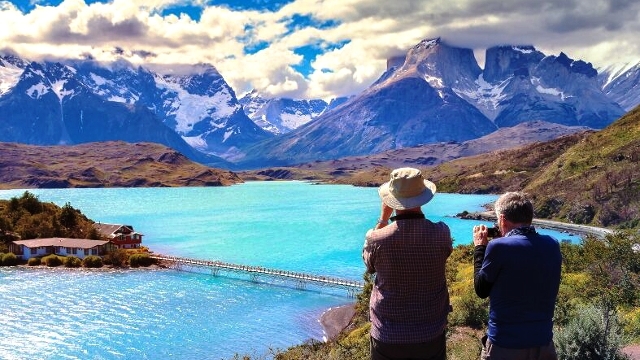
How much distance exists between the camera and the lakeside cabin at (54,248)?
283 feet

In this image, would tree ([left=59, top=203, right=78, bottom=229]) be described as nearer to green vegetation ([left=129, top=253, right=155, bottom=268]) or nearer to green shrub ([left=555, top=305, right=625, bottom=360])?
green vegetation ([left=129, top=253, right=155, bottom=268])

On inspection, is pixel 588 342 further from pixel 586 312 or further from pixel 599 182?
pixel 599 182

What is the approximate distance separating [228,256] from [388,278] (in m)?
92.5

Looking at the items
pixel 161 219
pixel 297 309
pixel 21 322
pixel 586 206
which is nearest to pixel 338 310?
Answer: pixel 297 309

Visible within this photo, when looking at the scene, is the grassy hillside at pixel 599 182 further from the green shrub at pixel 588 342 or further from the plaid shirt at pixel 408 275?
the plaid shirt at pixel 408 275

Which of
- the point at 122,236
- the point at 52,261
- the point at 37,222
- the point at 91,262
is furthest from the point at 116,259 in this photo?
the point at 37,222

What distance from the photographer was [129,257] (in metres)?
86.4

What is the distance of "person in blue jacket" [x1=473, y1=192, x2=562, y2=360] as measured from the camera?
268 inches

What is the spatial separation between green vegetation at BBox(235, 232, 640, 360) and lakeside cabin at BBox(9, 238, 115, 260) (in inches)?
2342

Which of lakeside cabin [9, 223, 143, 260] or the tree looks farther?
the tree

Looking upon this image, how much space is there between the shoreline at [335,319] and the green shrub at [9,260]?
5273cm

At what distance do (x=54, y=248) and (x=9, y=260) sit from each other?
20.7 ft

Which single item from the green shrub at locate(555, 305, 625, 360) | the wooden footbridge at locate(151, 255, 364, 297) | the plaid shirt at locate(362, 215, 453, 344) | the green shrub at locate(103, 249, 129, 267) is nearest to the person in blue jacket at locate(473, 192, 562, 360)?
the plaid shirt at locate(362, 215, 453, 344)

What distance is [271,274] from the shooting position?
75.4 m
